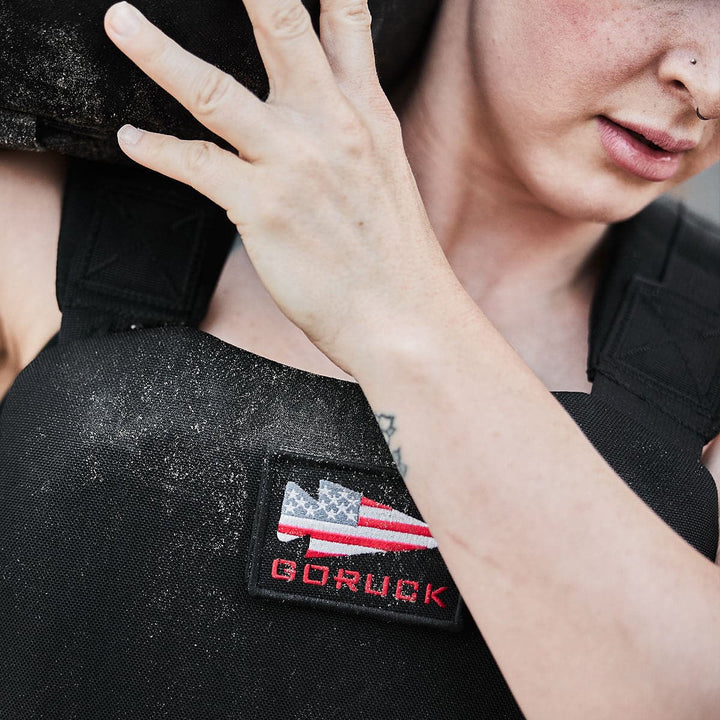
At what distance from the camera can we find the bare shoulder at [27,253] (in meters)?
0.92

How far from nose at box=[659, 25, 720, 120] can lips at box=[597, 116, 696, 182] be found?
0.19 ft

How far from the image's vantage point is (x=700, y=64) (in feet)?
2.60

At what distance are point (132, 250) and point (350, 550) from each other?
1.31 ft

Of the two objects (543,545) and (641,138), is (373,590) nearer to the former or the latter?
(543,545)

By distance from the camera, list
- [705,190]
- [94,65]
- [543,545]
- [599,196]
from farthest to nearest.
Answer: [705,190], [599,196], [94,65], [543,545]

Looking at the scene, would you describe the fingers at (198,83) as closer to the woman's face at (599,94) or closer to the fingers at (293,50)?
the fingers at (293,50)

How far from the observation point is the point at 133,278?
0.91 metres

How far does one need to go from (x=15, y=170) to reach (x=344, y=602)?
580 millimetres

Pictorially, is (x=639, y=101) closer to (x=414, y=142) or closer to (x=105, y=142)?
(x=414, y=142)

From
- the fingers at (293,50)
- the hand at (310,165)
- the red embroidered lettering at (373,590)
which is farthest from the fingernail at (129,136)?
the red embroidered lettering at (373,590)

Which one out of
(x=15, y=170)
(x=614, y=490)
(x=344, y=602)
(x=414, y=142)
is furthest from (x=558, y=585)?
(x=15, y=170)


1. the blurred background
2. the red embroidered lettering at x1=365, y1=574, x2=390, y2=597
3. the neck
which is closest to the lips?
the neck

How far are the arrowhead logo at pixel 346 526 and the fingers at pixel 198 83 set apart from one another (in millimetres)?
327

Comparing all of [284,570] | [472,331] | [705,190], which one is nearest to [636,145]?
[472,331]
